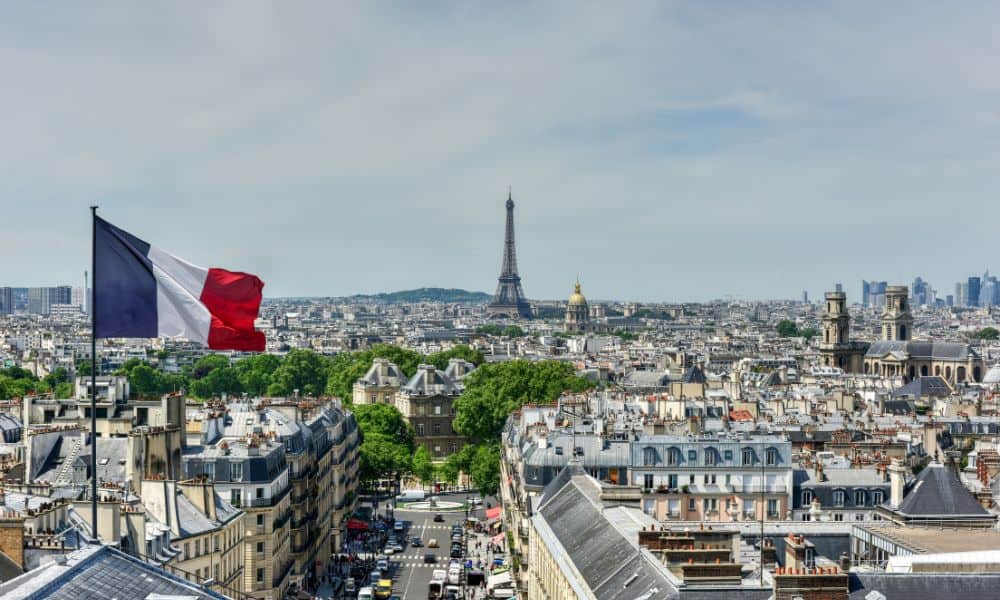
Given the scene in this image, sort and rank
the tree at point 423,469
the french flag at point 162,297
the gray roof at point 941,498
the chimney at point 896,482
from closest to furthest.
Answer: the french flag at point 162,297 < the gray roof at point 941,498 < the chimney at point 896,482 < the tree at point 423,469

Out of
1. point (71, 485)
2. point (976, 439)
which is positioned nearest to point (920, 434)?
point (976, 439)

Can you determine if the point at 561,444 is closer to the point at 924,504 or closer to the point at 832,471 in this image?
the point at 832,471

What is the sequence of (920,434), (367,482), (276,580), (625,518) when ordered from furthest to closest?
(367,482) → (920,434) → (276,580) → (625,518)

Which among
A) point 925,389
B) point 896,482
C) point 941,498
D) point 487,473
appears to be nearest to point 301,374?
point 925,389

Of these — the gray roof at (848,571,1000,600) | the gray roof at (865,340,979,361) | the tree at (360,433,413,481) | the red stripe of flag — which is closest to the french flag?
the red stripe of flag

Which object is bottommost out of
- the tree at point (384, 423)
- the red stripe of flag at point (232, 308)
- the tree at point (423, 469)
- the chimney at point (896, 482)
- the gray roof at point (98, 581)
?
the tree at point (423, 469)

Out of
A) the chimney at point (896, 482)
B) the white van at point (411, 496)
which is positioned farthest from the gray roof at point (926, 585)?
the white van at point (411, 496)

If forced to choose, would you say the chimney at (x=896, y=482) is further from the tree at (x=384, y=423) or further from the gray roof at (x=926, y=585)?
the tree at (x=384, y=423)

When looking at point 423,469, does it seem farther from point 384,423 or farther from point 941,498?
point 941,498
